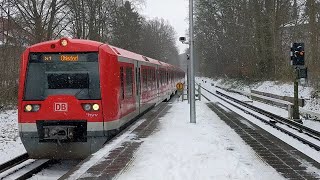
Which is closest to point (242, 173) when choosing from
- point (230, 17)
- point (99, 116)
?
point (99, 116)

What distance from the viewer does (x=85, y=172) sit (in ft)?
23.4

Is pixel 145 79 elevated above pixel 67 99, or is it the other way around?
pixel 145 79

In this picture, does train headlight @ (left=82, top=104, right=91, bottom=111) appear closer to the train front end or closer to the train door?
the train front end

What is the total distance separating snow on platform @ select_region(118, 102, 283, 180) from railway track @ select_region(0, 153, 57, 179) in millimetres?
2425

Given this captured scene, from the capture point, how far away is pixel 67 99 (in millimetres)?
9375

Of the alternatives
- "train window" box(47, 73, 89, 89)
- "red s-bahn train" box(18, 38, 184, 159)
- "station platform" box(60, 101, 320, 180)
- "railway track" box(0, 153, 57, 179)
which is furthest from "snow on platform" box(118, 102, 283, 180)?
"railway track" box(0, 153, 57, 179)

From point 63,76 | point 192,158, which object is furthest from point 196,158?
point 63,76

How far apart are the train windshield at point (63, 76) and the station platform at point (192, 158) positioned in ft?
4.97

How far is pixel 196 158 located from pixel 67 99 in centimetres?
332

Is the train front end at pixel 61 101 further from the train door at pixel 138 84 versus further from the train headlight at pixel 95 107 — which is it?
the train door at pixel 138 84

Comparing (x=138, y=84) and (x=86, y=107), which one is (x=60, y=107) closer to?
(x=86, y=107)

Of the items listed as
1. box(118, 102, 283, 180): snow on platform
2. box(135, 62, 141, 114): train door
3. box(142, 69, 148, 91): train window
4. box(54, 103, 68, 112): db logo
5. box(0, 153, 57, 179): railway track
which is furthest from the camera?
box(142, 69, 148, 91): train window

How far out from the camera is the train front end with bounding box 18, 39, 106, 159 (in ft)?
30.5

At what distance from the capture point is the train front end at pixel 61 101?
928 cm
